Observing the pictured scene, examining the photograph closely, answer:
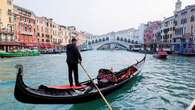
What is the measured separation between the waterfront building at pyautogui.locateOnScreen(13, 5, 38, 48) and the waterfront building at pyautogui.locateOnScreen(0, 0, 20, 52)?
2.05 m

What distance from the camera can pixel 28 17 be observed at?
4088cm

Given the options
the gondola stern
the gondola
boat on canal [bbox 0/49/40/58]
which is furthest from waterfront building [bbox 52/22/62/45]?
the gondola stern

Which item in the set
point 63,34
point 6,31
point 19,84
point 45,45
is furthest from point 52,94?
point 63,34

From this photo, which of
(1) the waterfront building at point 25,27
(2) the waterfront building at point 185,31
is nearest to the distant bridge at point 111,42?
(1) the waterfront building at point 25,27

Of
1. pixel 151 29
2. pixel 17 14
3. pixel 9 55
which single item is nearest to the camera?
pixel 9 55

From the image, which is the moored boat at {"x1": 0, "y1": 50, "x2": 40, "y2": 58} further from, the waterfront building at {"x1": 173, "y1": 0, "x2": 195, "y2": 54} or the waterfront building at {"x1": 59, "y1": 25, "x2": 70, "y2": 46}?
the waterfront building at {"x1": 59, "y1": 25, "x2": 70, "y2": 46}

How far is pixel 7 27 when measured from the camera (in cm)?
3359

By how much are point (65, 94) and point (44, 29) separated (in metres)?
45.0

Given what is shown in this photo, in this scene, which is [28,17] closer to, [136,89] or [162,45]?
[162,45]

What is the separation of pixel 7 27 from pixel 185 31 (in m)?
25.1

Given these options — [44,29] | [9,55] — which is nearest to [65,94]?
[9,55]

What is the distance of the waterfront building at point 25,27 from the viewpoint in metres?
37.2

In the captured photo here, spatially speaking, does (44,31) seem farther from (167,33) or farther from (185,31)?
(185,31)

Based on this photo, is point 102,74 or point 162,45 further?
point 162,45
